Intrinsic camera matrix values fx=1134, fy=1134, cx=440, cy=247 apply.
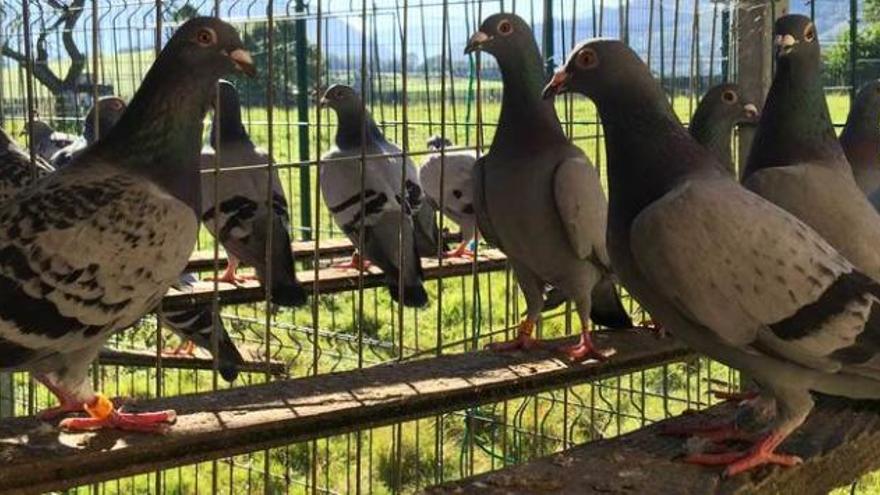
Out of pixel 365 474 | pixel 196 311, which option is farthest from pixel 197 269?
pixel 365 474

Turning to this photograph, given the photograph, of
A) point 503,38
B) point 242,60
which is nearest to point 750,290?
point 242,60

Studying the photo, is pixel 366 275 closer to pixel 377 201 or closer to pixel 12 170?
pixel 377 201

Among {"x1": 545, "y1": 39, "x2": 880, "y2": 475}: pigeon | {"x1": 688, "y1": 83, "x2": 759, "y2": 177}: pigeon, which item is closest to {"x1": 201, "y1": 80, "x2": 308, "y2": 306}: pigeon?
{"x1": 688, "y1": 83, "x2": 759, "y2": 177}: pigeon

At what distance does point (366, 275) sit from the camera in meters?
6.31

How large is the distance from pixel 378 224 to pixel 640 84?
3.29 metres

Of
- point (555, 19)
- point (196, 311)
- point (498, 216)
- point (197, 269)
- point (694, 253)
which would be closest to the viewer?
point (694, 253)

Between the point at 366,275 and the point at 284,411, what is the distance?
330 centimetres

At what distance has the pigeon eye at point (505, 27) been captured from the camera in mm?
4273

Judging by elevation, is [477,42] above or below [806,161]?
above

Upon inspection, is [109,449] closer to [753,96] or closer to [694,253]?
[694,253]

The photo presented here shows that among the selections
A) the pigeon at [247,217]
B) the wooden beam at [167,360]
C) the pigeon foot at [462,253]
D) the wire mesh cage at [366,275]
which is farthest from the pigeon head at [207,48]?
the pigeon foot at [462,253]

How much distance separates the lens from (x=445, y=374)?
11.1ft

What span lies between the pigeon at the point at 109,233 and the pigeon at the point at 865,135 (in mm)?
2790

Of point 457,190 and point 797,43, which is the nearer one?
point 797,43
